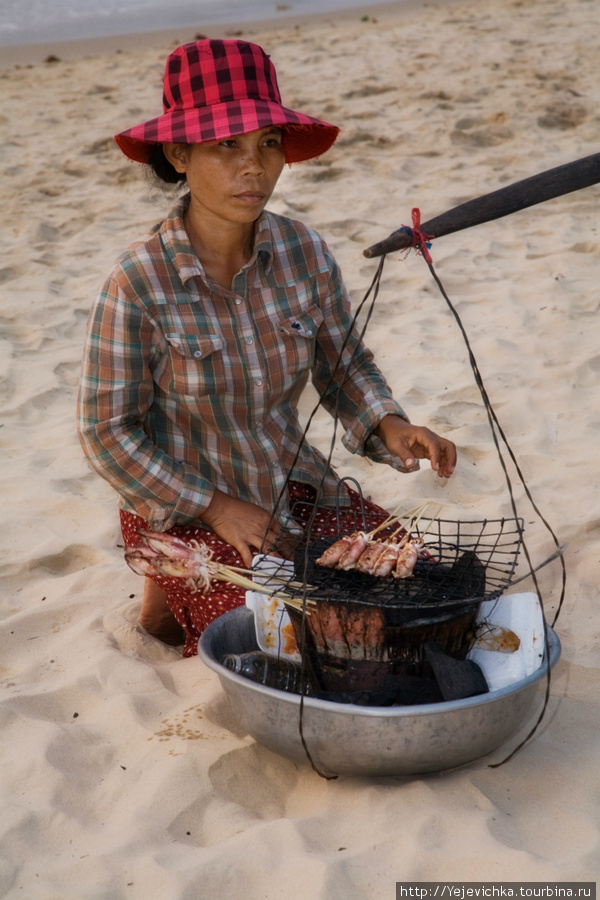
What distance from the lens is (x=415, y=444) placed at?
103 inches

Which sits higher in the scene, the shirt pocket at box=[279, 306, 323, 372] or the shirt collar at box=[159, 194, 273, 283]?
the shirt collar at box=[159, 194, 273, 283]

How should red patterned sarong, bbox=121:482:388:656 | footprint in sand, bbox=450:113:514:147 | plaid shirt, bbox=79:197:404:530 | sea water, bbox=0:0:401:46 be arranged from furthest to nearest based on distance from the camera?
sea water, bbox=0:0:401:46, footprint in sand, bbox=450:113:514:147, red patterned sarong, bbox=121:482:388:656, plaid shirt, bbox=79:197:404:530

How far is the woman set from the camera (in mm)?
2287

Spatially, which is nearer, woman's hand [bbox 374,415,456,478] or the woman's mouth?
the woman's mouth

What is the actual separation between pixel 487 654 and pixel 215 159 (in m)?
1.44

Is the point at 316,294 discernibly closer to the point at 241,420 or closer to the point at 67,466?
the point at 241,420

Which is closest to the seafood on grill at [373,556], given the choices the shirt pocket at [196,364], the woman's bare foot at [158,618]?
the shirt pocket at [196,364]

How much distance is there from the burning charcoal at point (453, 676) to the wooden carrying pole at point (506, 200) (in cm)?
91

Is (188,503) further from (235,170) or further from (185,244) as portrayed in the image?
(235,170)

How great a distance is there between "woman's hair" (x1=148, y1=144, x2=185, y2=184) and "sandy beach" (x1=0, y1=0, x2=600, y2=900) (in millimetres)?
1349

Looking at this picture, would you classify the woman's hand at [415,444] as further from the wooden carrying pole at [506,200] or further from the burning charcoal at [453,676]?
the wooden carrying pole at [506,200]

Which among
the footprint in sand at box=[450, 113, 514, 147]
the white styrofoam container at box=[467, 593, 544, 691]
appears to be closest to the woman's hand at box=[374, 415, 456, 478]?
the white styrofoam container at box=[467, 593, 544, 691]

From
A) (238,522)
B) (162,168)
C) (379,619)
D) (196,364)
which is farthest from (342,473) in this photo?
(379,619)

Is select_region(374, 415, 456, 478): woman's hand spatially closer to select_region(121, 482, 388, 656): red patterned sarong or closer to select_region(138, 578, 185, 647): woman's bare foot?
select_region(121, 482, 388, 656): red patterned sarong
